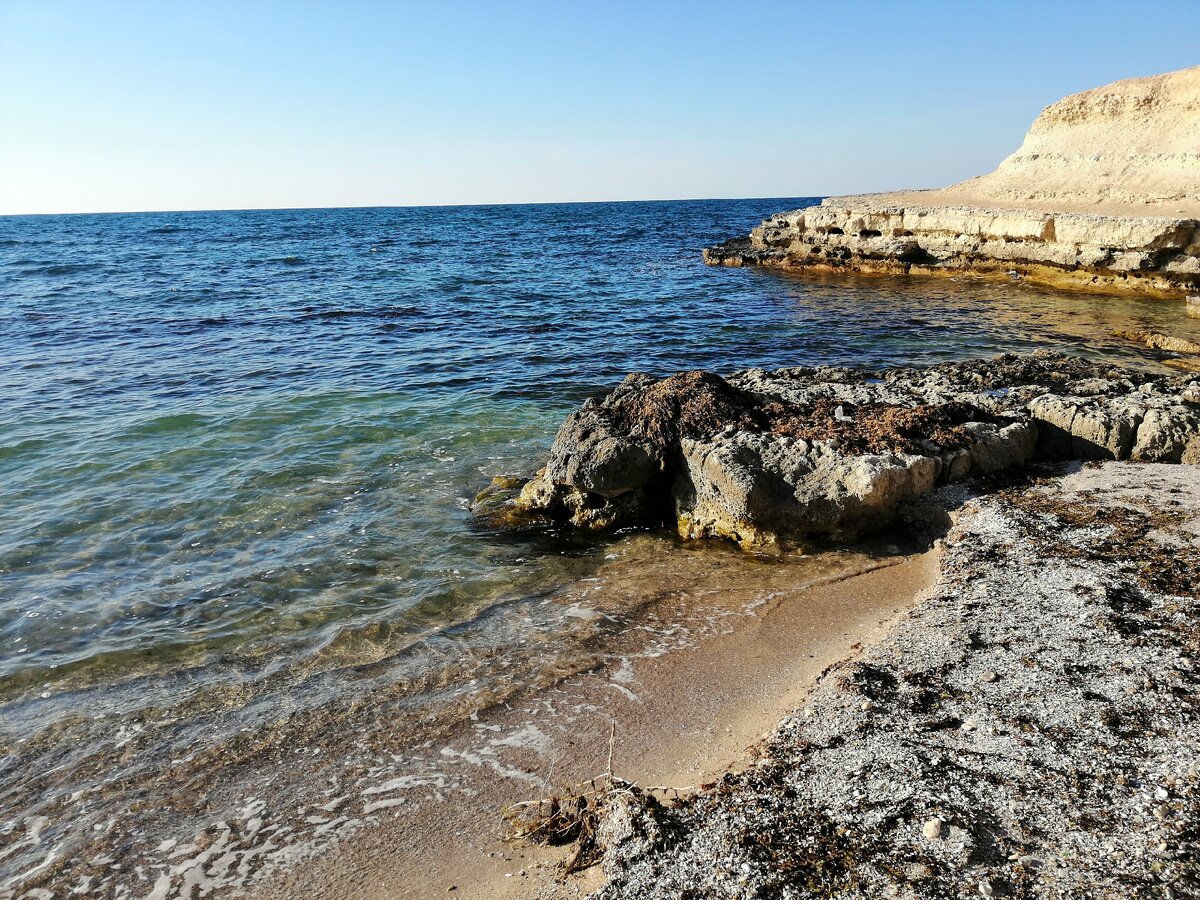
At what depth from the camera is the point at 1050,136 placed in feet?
99.6

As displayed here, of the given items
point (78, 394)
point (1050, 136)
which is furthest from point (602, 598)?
point (1050, 136)

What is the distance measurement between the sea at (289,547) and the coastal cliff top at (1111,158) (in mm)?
7983

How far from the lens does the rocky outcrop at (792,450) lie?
6.44 metres

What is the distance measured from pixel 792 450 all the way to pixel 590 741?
356cm

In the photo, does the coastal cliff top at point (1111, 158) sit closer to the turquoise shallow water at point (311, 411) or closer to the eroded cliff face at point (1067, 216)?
the eroded cliff face at point (1067, 216)

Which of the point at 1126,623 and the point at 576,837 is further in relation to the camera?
the point at 1126,623

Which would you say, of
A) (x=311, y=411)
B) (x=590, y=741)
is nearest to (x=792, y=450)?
(x=590, y=741)

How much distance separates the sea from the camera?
4109 mm

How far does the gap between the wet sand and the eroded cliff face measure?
68.5ft

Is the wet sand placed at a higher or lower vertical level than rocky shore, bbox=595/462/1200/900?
lower

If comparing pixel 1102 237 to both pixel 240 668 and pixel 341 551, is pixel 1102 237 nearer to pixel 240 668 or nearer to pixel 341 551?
pixel 341 551

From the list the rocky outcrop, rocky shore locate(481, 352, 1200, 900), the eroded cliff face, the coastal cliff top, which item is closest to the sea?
the rocky outcrop

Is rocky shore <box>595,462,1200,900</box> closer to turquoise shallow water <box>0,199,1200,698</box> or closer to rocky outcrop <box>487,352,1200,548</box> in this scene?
rocky outcrop <box>487,352,1200,548</box>

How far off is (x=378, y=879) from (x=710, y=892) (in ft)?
4.99
